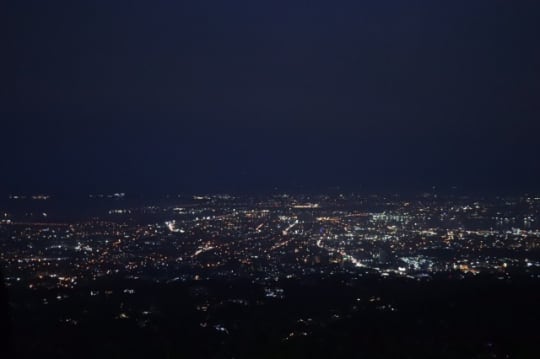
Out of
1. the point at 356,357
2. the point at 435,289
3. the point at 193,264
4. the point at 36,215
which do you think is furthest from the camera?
the point at 36,215

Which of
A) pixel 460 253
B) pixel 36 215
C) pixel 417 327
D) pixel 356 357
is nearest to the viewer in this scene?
pixel 356 357

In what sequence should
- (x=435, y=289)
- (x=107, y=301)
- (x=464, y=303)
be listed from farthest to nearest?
(x=435, y=289) → (x=107, y=301) → (x=464, y=303)

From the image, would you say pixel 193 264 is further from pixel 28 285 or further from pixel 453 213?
pixel 453 213

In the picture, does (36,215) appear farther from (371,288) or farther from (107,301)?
(371,288)

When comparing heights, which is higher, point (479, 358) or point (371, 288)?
point (479, 358)

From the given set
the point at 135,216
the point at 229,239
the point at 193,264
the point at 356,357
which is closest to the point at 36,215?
the point at 135,216

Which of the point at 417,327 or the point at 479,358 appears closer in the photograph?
the point at 479,358

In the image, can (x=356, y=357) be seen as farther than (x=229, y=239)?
No

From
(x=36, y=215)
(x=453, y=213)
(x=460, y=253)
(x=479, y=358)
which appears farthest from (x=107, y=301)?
(x=453, y=213)

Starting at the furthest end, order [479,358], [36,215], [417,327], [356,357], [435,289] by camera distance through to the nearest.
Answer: [36,215], [435,289], [417,327], [356,357], [479,358]
